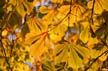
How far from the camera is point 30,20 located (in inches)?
54.7

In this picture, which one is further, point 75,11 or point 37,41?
point 75,11

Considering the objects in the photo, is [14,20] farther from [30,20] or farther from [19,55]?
[19,55]

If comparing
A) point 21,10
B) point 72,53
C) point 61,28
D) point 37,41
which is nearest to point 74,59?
point 72,53

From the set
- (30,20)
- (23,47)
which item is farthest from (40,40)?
(23,47)

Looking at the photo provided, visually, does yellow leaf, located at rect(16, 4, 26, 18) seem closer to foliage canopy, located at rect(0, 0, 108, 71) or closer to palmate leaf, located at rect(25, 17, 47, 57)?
foliage canopy, located at rect(0, 0, 108, 71)

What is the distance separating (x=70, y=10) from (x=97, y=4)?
0.11m

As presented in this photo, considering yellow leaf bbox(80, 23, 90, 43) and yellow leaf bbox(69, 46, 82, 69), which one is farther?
yellow leaf bbox(80, 23, 90, 43)

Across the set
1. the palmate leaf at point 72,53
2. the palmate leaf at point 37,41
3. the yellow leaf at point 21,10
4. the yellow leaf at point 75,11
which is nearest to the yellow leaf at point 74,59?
the palmate leaf at point 72,53

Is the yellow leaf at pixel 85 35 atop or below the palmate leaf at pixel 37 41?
below

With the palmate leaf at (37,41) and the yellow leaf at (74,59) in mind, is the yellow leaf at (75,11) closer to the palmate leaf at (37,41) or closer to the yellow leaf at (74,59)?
the palmate leaf at (37,41)

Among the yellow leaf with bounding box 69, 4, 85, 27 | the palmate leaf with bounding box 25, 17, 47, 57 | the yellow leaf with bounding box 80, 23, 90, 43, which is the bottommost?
the yellow leaf with bounding box 80, 23, 90, 43

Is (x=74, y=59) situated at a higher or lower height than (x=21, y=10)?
lower

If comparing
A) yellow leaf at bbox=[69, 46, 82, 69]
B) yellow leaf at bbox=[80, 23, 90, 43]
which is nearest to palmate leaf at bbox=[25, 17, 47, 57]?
yellow leaf at bbox=[69, 46, 82, 69]

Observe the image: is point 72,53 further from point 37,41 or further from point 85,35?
point 85,35
